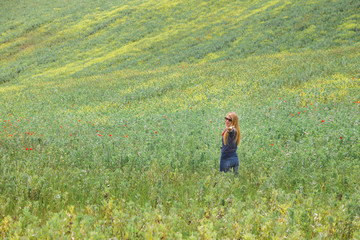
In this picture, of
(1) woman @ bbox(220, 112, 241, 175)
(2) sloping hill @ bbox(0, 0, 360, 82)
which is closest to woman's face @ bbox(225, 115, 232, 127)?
(1) woman @ bbox(220, 112, 241, 175)

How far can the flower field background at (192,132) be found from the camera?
3579mm

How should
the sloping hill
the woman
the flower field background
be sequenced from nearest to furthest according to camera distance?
the flower field background → the woman → the sloping hill

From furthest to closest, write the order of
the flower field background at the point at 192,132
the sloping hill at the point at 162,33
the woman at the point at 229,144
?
1. the sloping hill at the point at 162,33
2. the woman at the point at 229,144
3. the flower field background at the point at 192,132

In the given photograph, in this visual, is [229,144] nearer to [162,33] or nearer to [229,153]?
[229,153]

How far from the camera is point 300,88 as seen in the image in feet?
48.9

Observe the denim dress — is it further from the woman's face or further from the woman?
the woman's face

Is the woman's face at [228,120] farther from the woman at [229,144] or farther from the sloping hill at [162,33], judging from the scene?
the sloping hill at [162,33]

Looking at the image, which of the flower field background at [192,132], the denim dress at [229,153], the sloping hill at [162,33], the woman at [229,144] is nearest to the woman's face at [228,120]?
the woman at [229,144]

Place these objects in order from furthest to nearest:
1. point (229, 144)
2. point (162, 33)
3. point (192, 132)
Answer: point (162, 33) < point (192, 132) < point (229, 144)

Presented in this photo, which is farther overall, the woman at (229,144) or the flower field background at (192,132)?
the woman at (229,144)

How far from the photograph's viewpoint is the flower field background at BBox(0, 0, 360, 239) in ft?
11.7

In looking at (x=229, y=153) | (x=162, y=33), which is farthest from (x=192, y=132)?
(x=162, y=33)

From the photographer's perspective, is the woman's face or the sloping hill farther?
the sloping hill

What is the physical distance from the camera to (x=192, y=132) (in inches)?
401
